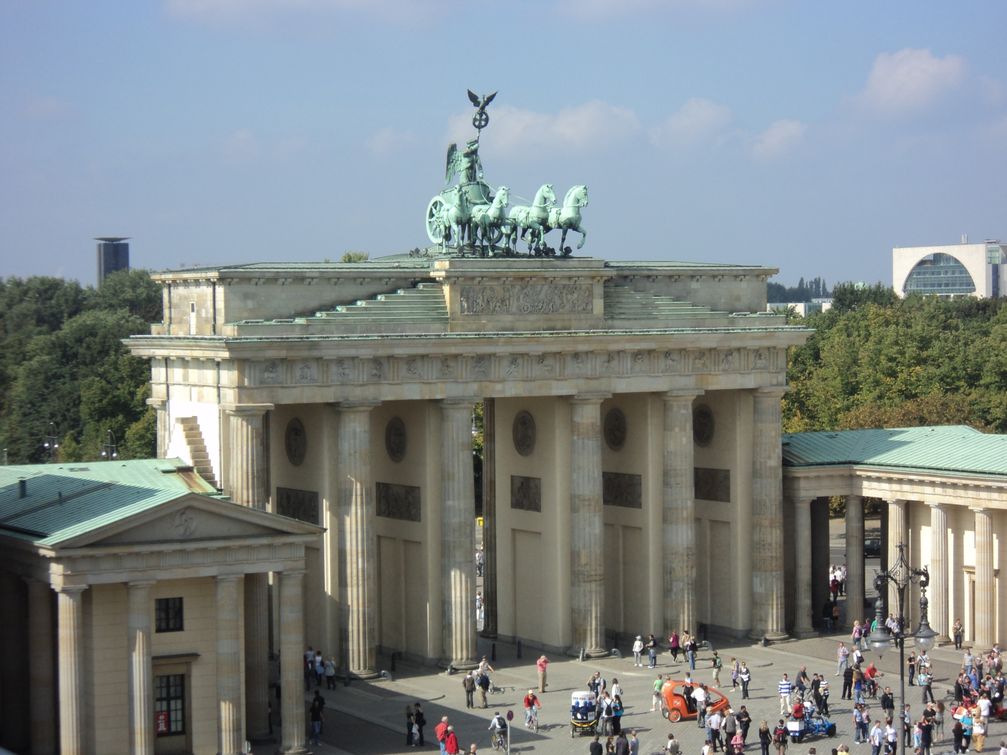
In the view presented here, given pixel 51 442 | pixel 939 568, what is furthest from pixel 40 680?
pixel 51 442

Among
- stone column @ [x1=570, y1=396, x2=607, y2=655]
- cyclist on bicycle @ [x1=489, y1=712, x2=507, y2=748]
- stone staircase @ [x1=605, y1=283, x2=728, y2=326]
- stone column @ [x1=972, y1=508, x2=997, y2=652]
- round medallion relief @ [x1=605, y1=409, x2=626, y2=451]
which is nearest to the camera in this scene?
cyclist on bicycle @ [x1=489, y1=712, x2=507, y2=748]

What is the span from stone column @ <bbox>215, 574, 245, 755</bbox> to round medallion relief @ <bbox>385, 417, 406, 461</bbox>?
18.0 metres

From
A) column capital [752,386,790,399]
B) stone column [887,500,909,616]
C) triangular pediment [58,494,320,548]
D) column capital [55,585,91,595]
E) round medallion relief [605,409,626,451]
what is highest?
column capital [752,386,790,399]

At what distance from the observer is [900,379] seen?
407 ft

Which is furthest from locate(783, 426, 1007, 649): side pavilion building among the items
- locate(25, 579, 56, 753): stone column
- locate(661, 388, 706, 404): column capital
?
locate(25, 579, 56, 753): stone column

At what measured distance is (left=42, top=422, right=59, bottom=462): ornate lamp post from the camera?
128m

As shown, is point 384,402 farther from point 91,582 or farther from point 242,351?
point 91,582

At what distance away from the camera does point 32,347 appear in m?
140

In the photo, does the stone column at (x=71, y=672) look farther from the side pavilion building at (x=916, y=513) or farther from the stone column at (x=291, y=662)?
the side pavilion building at (x=916, y=513)

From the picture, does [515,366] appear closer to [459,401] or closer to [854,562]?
[459,401]

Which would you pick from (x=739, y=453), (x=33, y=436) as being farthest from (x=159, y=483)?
(x=33, y=436)

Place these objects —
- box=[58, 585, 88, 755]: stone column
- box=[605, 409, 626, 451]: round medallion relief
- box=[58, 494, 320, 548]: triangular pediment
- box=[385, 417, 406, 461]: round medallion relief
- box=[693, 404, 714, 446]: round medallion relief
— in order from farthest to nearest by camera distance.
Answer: box=[693, 404, 714, 446]: round medallion relief < box=[605, 409, 626, 451]: round medallion relief < box=[385, 417, 406, 461]: round medallion relief < box=[58, 494, 320, 548]: triangular pediment < box=[58, 585, 88, 755]: stone column

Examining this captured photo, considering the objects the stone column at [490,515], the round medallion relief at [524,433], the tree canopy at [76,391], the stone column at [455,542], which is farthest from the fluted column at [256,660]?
the tree canopy at [76,391]

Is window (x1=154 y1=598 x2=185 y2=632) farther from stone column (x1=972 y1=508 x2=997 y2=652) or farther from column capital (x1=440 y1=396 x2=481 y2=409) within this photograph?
stone column (x1=972 y1=508 x2=997 y2=652)
